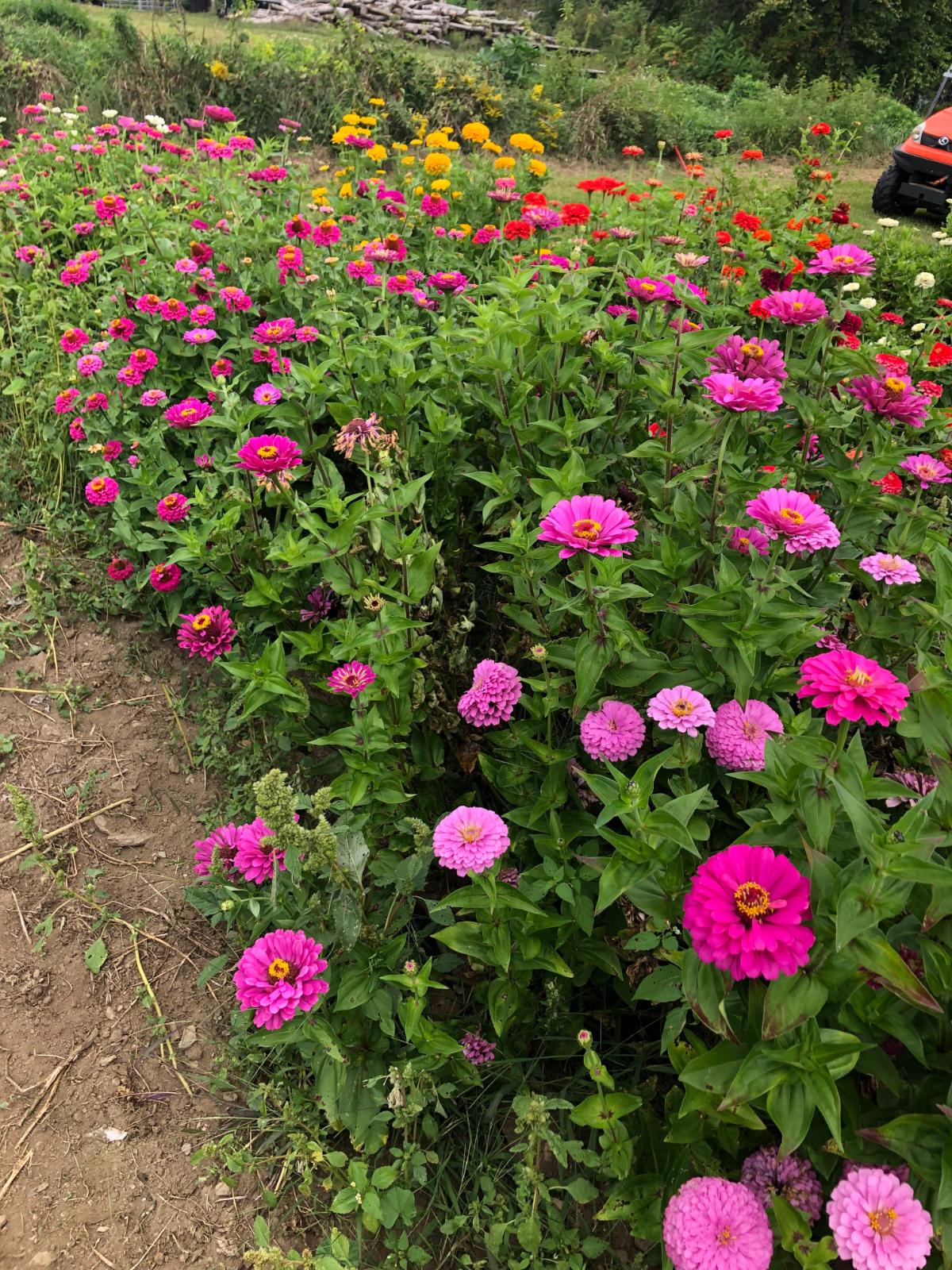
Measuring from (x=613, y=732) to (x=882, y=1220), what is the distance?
2.56 ft

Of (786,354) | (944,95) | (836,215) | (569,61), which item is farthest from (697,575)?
(569,61)

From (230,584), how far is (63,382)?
1270 millimetres

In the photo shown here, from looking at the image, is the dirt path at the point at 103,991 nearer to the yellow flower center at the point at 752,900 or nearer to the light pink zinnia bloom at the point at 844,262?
the yellow flower center at the point at 752,900

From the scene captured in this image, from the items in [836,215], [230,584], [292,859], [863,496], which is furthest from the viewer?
[836,215]

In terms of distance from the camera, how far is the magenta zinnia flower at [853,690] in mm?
1109

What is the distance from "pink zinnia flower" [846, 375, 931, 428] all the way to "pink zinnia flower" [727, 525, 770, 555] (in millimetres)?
385

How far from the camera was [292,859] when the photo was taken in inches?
56.7

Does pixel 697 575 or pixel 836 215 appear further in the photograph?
pixel 836 215

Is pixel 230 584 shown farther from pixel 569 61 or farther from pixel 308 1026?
pixel 569 61

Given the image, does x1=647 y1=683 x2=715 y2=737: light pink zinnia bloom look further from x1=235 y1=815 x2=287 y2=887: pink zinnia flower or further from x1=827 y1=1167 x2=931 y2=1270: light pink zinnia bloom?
x1=235 y1=815 x2=287 y2=887: pink zinnia flower

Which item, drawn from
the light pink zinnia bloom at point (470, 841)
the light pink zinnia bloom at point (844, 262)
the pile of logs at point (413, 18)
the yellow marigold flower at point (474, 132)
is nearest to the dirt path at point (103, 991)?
the light pink zinnia bloom at point (470, 841)

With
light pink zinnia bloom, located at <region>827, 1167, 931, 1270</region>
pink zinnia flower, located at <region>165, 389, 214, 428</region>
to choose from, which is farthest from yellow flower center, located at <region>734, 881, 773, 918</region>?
pink zinnia flower, located at <region>165, 389, 214, 428</region>

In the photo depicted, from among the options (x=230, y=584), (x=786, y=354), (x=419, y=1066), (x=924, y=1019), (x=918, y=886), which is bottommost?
(x=419, y=1066)

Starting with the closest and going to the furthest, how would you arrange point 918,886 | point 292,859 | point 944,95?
point 918,886
point 292,859
point 944,95
